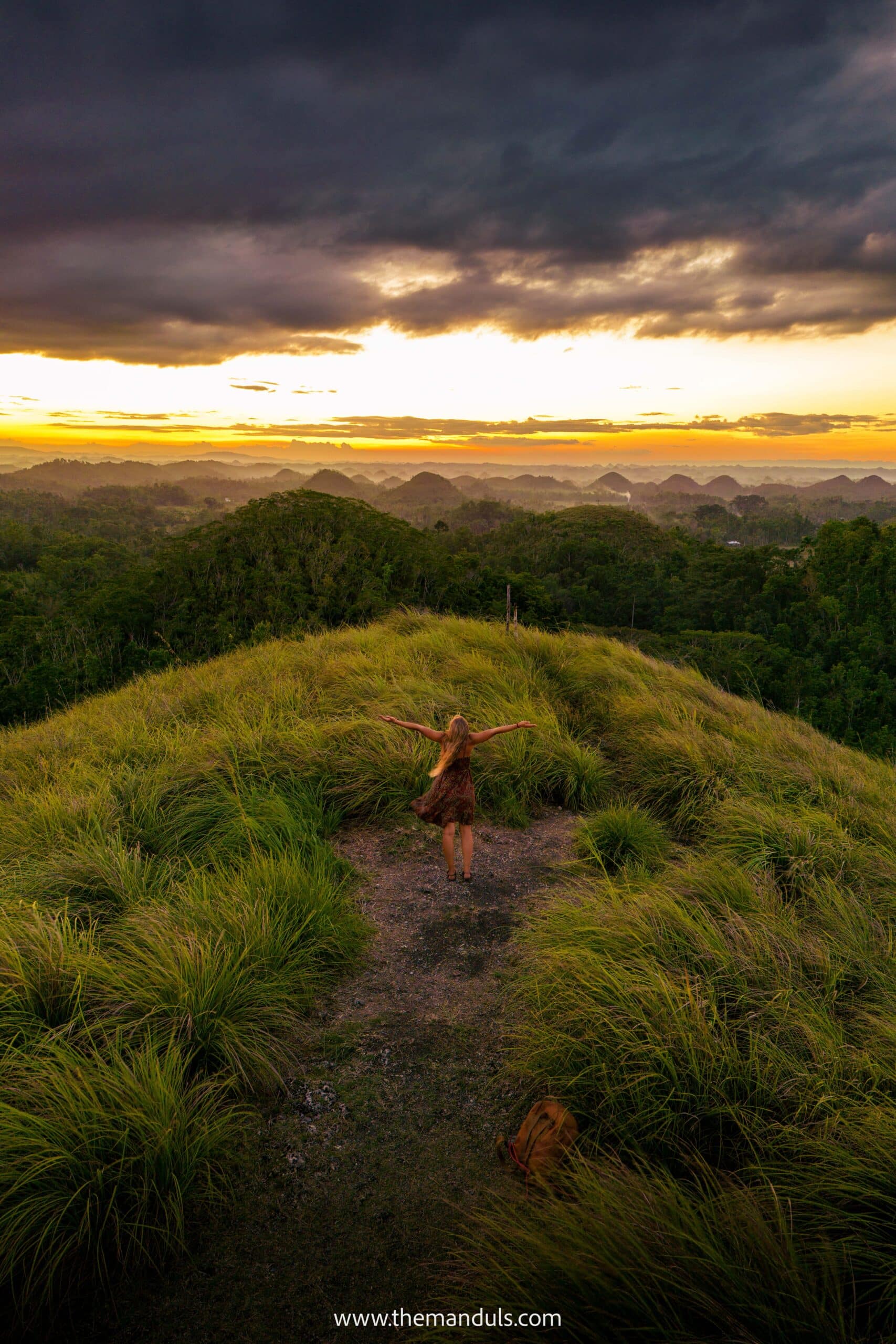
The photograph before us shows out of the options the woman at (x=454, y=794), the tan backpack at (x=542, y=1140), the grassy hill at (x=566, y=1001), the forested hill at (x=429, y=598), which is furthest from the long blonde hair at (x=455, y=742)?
the forested hill at (x=429, y=598)

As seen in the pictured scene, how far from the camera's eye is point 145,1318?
1.93 m

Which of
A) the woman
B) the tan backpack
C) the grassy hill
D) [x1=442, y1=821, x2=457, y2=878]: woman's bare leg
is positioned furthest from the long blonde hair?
the tan backpack

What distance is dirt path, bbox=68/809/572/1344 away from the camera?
195cm

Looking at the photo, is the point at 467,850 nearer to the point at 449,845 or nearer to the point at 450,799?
the point at 449,845

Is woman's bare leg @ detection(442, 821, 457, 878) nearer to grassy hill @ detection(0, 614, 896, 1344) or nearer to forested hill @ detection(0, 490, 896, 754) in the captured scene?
grassy hill @ detection(0, 614, 896, 1344)

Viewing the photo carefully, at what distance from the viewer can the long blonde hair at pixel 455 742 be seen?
4379 millimetres

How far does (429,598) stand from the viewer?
16.8 meters

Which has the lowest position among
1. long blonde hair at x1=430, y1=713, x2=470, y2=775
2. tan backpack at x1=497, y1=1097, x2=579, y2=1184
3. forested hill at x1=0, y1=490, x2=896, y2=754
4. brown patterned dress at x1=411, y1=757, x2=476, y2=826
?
forested hill at x1=0, y1=490, x2=896, y2=754

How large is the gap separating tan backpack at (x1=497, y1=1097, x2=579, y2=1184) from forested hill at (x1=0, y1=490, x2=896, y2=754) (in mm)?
8330

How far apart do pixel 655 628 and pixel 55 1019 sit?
3876 centimetres

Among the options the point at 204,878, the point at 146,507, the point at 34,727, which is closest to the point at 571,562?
the point at 34,727

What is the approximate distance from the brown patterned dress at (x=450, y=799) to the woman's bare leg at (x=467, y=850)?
0.06 meters

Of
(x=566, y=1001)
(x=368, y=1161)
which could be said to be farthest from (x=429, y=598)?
(x=368, y=1161)

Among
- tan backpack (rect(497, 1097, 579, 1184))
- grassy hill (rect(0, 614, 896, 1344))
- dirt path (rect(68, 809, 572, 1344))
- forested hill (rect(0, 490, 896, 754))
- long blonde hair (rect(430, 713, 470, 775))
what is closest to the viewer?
grassy hill (rect(0, 614, 896, 1344))
